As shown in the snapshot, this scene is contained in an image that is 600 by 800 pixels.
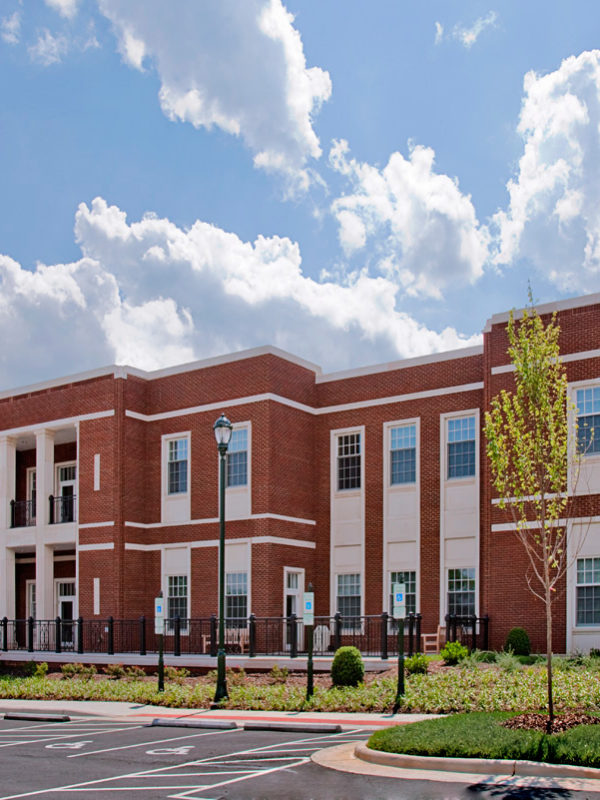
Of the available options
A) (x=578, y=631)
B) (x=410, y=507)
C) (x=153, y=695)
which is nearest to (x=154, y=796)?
(x=153, y=695)

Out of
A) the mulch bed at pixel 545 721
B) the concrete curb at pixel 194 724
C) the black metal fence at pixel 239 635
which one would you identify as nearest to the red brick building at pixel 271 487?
the black metal fence at pixel 239 635

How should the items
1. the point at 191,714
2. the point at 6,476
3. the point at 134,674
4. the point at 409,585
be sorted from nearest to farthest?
the point at 191,714 < the point at 134,674 < the point at 409,585 < the point at 6,476

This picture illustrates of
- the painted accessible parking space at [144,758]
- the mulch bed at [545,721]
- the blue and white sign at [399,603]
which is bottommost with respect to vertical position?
the painted accessible parking space at [144,758]

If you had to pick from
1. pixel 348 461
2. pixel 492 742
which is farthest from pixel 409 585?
pixel 492 742

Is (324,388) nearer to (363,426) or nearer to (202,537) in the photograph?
(363,426)

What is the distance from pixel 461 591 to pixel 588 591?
15.9ft

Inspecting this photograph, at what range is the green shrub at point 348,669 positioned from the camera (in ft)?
69.7

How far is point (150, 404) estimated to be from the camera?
1377 inches

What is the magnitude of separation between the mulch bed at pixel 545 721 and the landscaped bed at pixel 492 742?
0.44 ft

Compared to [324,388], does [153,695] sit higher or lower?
lower

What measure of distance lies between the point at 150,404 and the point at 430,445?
10177 mm

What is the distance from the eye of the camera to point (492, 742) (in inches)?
486

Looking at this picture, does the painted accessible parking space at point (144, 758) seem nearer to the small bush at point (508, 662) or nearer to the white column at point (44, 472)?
the small bush at point (508, 662)

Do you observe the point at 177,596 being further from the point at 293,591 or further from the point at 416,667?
the point at 416,667
